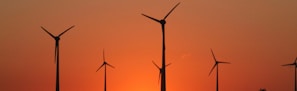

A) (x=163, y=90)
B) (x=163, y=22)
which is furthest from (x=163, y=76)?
(x=163, y=22)

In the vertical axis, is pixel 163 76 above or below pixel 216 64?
below

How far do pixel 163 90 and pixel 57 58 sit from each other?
3583 cm

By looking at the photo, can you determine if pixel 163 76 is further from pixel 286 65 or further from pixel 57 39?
pixel 286 65

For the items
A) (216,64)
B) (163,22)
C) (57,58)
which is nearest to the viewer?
(163,22)

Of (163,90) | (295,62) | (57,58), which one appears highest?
(295,62)

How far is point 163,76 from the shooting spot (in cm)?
11356

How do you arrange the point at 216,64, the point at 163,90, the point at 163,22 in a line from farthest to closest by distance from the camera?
the point at 216,64, the point at 163,22, the point at 163,90

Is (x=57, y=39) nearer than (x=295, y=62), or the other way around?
(x=57, y=39)

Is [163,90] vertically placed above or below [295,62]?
below

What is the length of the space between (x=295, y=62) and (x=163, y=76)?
285 feet

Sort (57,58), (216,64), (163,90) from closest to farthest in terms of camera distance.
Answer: (163,90) < (57,58) < (216,64)

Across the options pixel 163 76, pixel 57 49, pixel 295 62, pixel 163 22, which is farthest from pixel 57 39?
pixel 295 62

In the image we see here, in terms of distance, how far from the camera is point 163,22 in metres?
129

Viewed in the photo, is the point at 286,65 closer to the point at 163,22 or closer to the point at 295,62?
the point at 295,62
